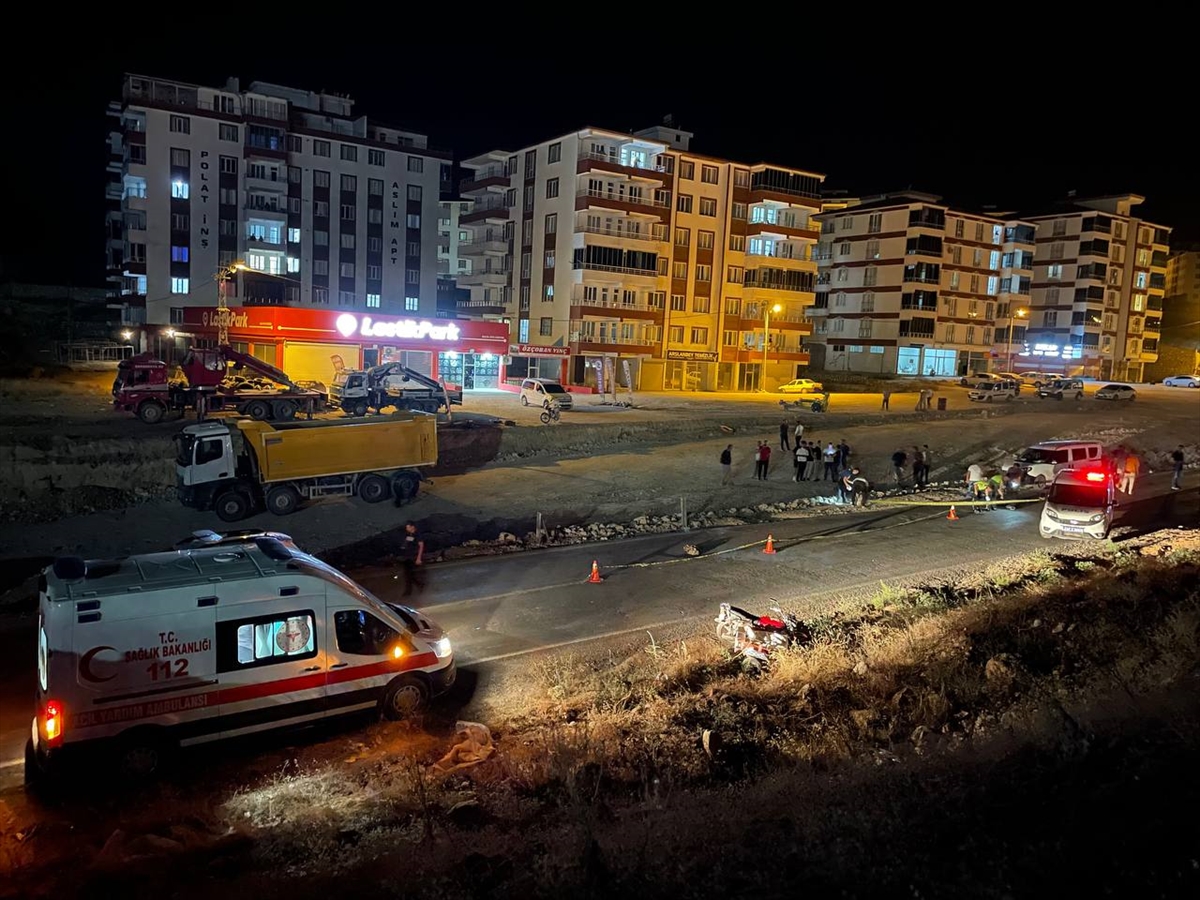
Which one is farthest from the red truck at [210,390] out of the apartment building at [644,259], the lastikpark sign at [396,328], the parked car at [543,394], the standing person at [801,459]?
the apartment building at [644,259]

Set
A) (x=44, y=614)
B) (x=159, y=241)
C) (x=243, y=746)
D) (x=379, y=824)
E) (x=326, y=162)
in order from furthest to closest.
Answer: (x=326, y=162), (x=159, y=241), (x=243, y=746), (x=44, y=614), (x=379, y=824)

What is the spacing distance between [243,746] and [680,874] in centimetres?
595

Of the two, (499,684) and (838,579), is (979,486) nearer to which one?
(838,579)

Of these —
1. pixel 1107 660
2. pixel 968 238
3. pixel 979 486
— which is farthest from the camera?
pixel 968 238

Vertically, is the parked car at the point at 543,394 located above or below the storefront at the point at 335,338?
below

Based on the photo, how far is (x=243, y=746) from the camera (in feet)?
31.8

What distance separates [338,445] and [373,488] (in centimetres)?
186

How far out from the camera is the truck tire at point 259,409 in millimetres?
34062

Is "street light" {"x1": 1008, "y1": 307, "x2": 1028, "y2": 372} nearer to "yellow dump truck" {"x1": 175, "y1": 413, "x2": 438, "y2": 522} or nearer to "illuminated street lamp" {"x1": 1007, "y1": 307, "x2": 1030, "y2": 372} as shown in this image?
"illuminated street lamp" {"x1": 1007, "y1": 307, "x2": 1030, "y2": 372}

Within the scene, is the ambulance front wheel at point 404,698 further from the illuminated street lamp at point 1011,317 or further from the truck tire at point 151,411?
the illuminated street lamp at point 1011,317

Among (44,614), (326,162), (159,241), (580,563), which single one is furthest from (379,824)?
(326,162)

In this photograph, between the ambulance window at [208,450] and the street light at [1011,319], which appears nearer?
the ambulance window at [208,450]

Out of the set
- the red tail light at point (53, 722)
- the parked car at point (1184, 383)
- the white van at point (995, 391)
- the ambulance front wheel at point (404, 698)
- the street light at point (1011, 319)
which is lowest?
the ambulance front wheel at point (404, 698)

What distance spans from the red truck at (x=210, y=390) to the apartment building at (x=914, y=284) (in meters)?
61.8
